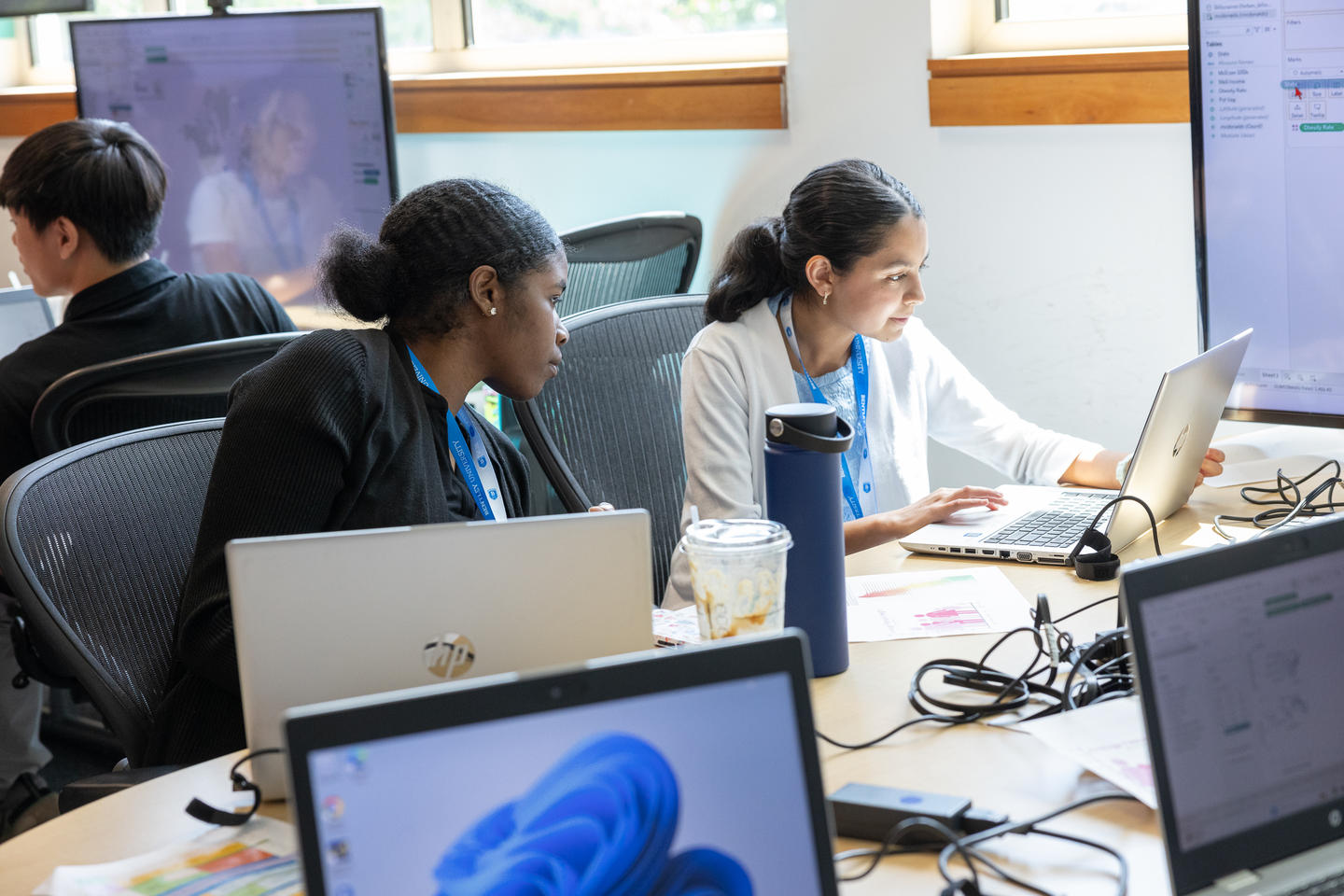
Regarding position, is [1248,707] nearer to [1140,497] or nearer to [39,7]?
[1140,497]

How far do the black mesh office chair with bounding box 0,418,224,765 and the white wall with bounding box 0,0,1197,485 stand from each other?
1241 mm

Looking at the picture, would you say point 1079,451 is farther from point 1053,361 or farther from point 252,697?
point 252,697

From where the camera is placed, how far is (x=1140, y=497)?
1.61m

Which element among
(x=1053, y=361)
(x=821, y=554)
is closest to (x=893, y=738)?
(x=821, y=554)

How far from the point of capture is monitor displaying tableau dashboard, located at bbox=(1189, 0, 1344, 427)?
1.70 meters

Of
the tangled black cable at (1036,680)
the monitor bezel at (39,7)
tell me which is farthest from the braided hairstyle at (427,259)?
the monitor bezel at (39,7)

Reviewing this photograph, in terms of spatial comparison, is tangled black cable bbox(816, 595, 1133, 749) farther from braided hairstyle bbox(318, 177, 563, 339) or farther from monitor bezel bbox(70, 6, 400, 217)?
monitor bezel bbox(70, 6, 400, 217)

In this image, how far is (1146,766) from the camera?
1.04 metres

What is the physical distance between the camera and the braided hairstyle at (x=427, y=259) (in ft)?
5.42

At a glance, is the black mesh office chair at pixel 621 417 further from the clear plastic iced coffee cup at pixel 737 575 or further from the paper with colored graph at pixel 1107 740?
the paper with colored graph at pixel 1107 740

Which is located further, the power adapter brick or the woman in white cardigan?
the woman in white cardigan

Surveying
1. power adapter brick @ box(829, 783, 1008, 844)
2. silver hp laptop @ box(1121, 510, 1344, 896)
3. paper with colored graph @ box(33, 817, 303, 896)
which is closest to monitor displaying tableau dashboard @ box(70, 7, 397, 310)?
paper with colored graph @ box(33, 817, 303, 896)

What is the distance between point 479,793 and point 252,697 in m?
0.39

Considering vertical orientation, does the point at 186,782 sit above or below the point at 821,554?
below
